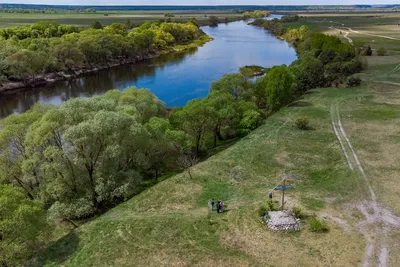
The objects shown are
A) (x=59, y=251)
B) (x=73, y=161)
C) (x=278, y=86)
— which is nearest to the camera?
(x=59, y=251)

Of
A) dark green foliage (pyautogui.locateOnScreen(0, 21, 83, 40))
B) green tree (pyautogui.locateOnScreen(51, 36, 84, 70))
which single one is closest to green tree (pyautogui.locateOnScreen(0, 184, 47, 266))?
green tree (pyautogui.locateOnScreen(51, 36, 84, 70))

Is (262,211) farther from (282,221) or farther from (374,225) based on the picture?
(374,225)

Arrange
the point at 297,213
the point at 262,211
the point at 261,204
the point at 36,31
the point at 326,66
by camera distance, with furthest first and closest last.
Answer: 1. the point at 36,31
2. the point at 326,66
3. the point at 261,204
4. the point at 262,211
5. the point at 297,213

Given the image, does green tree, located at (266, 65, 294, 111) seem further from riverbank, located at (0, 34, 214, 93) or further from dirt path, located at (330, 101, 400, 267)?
riverbank, located at (0, 34, 214, 93)

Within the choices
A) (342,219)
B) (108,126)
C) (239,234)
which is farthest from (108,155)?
(342,219)

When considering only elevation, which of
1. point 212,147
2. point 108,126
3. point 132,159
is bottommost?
point 212,147

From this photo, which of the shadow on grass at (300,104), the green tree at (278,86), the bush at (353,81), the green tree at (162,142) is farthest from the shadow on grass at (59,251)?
the bush at (353,81)

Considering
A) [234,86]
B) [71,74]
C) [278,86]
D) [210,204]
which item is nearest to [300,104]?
[278,86]

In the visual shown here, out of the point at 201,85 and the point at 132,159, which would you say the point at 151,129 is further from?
the point at 201,85
